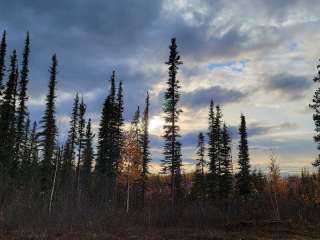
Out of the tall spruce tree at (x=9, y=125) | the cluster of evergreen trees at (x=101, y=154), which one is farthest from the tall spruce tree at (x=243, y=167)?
the tall spruce tree at (x=9, y=125)

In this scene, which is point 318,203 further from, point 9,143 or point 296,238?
point 9,143

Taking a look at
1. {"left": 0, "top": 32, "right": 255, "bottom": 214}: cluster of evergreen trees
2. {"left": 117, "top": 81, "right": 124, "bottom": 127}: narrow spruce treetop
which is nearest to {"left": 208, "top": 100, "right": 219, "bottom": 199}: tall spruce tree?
{"left": 0, "top": 32, "right": 255, "bottom": 214}: cluster of evergreen trees

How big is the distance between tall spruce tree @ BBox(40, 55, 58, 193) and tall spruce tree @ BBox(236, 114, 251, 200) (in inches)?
1226

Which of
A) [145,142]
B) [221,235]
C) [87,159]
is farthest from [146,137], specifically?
[221,235]

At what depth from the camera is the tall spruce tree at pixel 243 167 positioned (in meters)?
56.4

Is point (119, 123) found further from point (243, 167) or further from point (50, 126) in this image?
point (243, 167)

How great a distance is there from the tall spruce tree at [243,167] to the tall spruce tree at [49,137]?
3115 centimetres

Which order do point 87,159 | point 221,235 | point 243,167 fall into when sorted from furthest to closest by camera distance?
point 87,159, point 243,167, point 221,235

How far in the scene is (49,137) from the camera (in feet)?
142

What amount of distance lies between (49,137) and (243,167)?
32.8 m

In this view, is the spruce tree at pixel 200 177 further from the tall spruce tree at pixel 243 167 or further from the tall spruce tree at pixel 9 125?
the tall spruce tree at pixel 9 125

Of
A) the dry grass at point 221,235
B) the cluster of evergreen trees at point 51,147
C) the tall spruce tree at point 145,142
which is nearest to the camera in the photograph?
the dry grass at point 221,235

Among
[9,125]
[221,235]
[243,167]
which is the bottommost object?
[221,235]

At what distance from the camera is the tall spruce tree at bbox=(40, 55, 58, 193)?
134 ft
